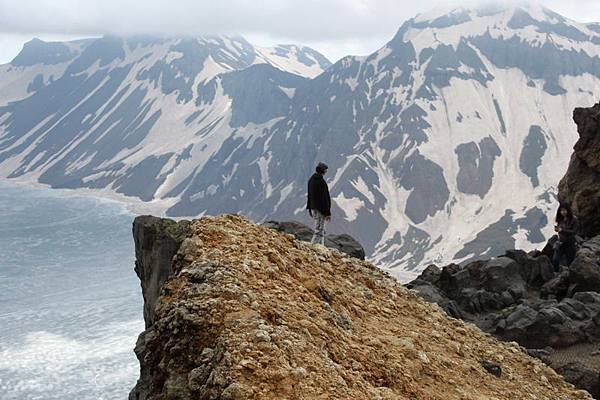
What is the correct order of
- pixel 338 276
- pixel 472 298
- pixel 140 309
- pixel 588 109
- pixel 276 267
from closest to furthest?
1. pixel 276 267
2. pixel 338 276
3. pixel 472 298
4. pixel 588 109
5. pixel 140 309

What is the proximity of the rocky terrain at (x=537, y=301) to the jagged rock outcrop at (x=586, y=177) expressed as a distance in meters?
9.62

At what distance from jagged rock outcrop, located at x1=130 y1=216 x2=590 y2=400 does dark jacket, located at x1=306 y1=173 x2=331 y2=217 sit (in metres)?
4.63

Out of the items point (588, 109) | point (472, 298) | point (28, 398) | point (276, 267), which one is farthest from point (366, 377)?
point (28, 398)

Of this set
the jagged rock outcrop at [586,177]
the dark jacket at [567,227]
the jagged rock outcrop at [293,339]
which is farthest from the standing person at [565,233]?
the jagged rock outcrop at [293,339]

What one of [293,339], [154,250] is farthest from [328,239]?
[293,339]

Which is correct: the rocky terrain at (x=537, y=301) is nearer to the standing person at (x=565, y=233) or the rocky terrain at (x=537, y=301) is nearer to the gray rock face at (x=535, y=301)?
the gray rock face at (x=535, y=301)

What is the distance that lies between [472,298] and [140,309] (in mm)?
173222

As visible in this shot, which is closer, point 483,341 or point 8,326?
point 483,341

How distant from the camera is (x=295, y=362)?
37.6 feet

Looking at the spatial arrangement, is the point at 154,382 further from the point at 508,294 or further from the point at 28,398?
the point at 28,398

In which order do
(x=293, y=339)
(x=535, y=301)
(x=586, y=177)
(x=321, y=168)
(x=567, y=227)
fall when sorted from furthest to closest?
1. (x=586, y=177)
2. (x=567, y=227)
3. (x=535, y=301)
4. (x=321, y=168)
5. (x=293, y=339)

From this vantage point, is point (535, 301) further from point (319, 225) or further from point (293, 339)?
point (293, 339)

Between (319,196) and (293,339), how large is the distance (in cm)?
1299

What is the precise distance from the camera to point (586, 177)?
2199 inches
